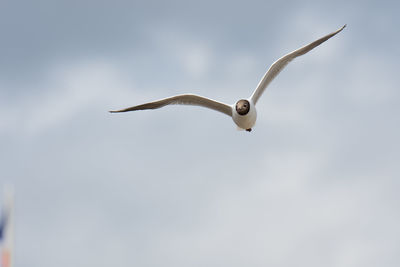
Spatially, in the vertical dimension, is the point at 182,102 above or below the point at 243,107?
below

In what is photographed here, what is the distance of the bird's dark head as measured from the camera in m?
53.1

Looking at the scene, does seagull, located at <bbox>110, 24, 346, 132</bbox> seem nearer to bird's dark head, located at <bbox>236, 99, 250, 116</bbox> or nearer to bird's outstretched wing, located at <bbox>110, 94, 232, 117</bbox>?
bird's outstretched wing, located at <bbox>110, 94, 232, 117</bbox>

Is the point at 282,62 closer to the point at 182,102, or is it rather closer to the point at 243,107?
the point at 243,107

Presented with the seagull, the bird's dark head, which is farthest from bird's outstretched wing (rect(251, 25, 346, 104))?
the bird's dark head

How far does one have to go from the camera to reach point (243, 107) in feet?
A: 175

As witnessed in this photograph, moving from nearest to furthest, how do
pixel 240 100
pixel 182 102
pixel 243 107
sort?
pixel 243 107, pixel 240 100, pixel 182 102

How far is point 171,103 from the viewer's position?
5756cm

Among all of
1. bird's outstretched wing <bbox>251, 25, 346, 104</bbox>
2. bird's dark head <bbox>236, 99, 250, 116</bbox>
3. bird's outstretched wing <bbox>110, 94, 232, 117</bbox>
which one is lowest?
bird's outstretched wing <bbox>110, 94, 232, 117</bbox>

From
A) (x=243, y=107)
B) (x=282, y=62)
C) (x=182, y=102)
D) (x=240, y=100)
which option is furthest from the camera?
(x=282, y=62)

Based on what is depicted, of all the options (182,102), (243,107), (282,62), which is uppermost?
(282,62)

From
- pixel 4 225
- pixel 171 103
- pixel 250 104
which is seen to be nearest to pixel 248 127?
pixel 250 104

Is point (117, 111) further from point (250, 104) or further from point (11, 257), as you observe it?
point (11, 257)

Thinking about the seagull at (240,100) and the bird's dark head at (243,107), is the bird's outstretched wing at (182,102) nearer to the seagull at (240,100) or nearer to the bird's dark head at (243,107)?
the seagull at (240,100)

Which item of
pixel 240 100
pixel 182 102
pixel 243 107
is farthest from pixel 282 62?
pixel 182 102
